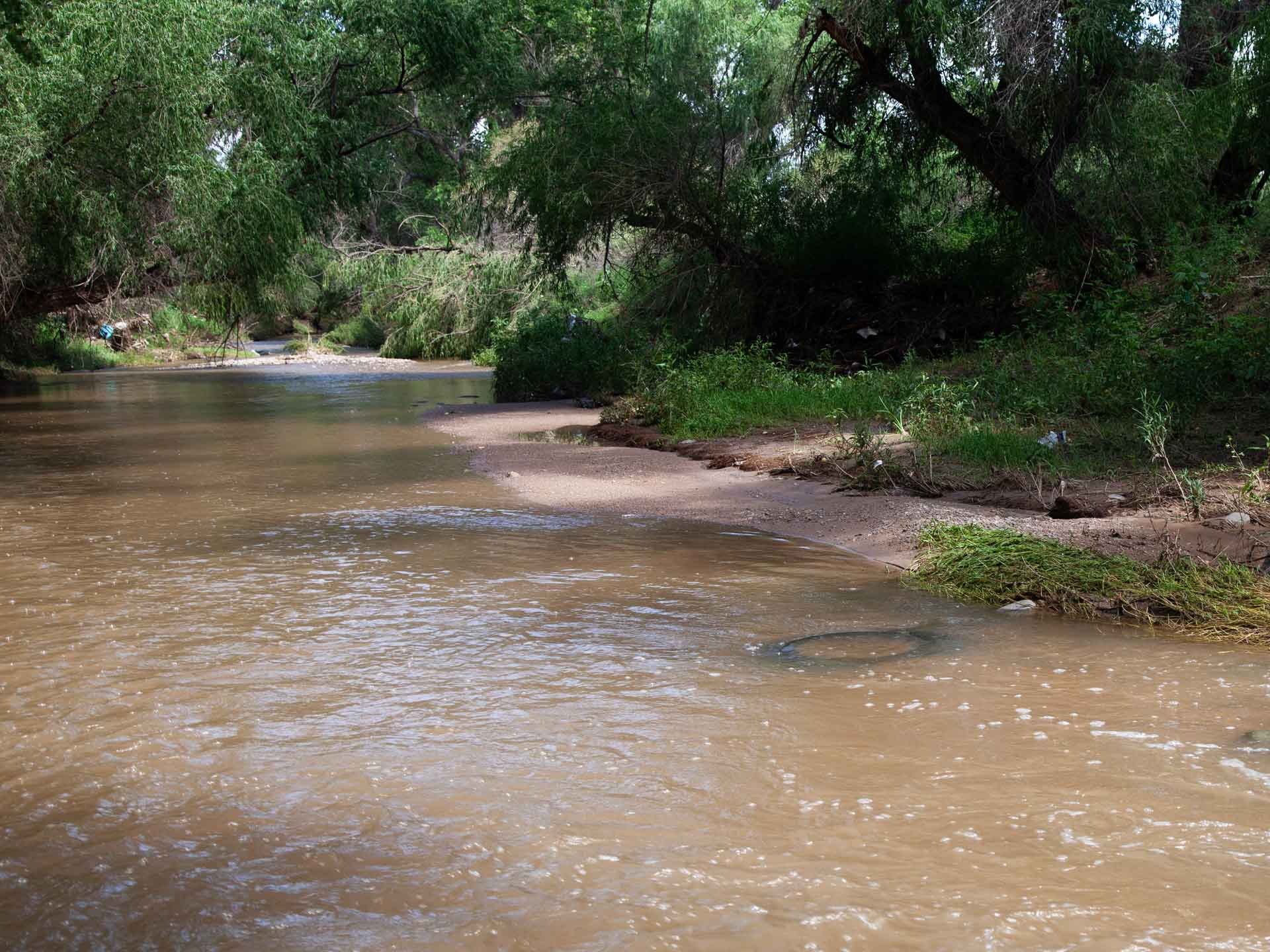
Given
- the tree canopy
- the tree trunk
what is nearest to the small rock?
the tree canopy

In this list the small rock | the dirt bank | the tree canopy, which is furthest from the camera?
the tree canopy

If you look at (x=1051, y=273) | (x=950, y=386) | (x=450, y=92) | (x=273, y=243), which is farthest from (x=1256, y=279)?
(x=450, y=92)

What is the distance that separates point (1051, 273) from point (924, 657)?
14879mm

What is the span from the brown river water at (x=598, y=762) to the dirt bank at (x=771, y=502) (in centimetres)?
95

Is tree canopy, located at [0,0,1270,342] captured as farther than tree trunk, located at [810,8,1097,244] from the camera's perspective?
No

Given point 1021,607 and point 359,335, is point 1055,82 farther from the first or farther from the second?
point 359,335

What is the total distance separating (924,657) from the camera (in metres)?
5.50

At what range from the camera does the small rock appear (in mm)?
6422

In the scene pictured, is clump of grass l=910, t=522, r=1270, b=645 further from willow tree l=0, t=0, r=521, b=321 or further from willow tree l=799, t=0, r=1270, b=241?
willow tree l=0, t=0, r=521, b=321

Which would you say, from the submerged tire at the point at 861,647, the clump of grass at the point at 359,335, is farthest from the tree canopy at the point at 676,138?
the clump of grass at the point at 359,335

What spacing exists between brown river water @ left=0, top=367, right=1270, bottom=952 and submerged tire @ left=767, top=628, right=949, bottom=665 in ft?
0.08

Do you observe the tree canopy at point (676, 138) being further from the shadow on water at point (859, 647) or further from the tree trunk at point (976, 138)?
the shadow on water at point (859, 647)

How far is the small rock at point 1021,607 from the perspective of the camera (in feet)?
21.1

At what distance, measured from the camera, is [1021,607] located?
253 inches
